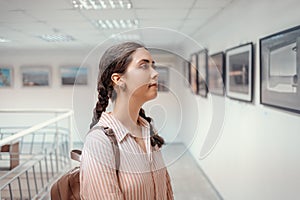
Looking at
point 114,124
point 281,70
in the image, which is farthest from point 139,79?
point 281,70

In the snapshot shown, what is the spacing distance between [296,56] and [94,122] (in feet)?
4.05

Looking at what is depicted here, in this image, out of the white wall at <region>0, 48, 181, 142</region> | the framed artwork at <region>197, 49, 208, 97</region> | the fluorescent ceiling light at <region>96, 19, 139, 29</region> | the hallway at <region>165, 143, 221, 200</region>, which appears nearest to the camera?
the white wall at <region>0, 48, 181, 142</region>

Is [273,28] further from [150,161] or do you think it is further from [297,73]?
[150,161]

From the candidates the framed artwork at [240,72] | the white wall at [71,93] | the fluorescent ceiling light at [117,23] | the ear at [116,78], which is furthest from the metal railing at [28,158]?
the framed artwork at [240,72]

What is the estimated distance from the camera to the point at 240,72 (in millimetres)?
2559

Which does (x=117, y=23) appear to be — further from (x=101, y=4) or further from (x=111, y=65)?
(x=111, y=65)

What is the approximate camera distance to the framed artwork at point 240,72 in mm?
2316

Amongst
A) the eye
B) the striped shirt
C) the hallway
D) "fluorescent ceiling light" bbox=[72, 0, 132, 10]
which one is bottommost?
the hallway

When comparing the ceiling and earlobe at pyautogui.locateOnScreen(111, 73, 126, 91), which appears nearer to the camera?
earlobe at pyautogui.locateOnScreen(111, 73, 126, 91)

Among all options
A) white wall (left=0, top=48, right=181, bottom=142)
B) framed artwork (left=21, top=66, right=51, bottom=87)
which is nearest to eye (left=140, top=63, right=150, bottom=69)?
white wall (left=0, top=48, right=181, bottom=142)

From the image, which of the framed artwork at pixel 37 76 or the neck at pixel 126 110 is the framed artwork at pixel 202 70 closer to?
the neck at pixel 126 110

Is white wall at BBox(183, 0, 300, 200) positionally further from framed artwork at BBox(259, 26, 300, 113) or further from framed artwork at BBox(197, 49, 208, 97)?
framed artwork at BBox(197, 49, 208, 97)

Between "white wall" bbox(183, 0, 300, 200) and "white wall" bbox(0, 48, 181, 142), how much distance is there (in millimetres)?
104

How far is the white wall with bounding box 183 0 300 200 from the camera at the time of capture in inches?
65.3
